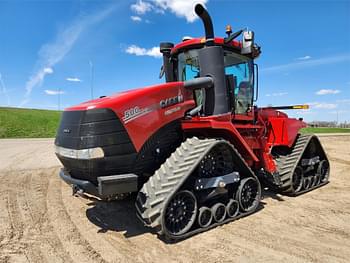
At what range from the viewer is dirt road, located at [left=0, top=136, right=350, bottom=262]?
3555mm

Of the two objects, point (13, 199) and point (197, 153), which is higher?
point (197, 153)

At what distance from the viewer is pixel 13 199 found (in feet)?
19.1

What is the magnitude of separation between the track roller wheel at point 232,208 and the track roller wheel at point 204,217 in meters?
0.41

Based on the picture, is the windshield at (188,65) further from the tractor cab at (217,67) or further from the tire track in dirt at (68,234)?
the tire track in dirt at (68,234)

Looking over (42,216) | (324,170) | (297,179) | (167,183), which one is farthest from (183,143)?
(324,170)

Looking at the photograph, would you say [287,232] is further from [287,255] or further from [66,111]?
[66,111]

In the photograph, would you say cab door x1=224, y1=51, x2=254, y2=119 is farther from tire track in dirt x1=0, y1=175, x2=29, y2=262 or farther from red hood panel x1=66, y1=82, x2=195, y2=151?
tire track in dirt x1=0, y1=175, x2=29, y2=262

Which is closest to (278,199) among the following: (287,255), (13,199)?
(287,255)

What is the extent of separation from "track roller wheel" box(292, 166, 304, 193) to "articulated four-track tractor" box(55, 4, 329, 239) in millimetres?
286

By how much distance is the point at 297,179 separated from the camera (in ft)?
21.8

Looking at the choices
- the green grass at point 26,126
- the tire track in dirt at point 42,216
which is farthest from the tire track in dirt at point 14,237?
the green grass at point 26,126

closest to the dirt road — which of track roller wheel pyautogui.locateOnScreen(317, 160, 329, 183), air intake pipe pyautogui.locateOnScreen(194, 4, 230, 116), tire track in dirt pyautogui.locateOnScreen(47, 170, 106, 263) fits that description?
tire track in dirt pyautogui.locateOnScreen(47, 170, 106, 263)

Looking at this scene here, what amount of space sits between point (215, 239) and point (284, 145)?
3.59 m

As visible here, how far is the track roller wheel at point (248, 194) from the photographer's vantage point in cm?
487
